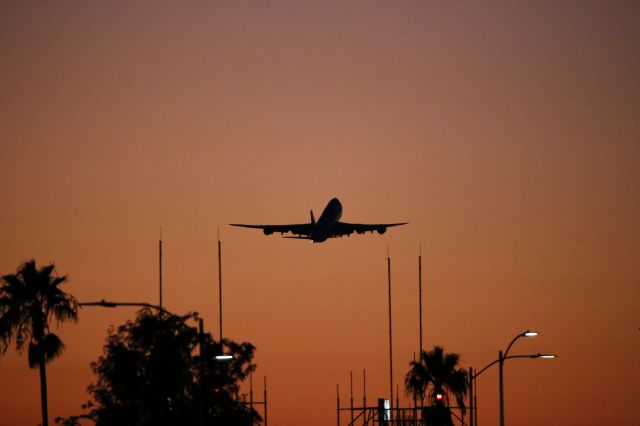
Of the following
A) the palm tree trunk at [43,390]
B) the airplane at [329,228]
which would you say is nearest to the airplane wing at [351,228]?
the airplane at [329,228]

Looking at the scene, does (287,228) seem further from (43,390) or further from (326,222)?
(43,390)

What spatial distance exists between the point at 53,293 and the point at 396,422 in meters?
21.7

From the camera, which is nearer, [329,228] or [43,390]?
[43,390]

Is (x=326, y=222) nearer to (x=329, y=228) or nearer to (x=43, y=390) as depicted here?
(x=329, y=228)

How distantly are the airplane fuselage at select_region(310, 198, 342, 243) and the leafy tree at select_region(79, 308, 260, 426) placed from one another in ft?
37.3

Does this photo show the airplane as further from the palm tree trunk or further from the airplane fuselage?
the palm tree trunk

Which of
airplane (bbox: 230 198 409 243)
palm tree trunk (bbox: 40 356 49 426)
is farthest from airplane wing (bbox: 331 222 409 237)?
palm tree trunk (bbox: 40 356 49 426)

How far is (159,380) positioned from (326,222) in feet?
60.7

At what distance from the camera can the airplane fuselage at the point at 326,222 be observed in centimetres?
10900

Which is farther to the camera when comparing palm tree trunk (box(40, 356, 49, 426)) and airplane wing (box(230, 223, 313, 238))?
airplane wing (box(230, 223, 313, 238))

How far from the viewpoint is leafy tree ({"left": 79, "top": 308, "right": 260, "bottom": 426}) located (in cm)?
9850

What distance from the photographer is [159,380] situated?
99.8m

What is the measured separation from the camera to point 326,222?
111m

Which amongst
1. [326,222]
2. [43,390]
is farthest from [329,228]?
[43,390]
